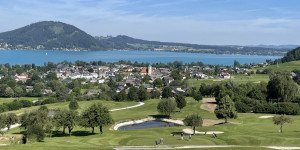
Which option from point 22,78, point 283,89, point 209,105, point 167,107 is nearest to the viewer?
point 167,107

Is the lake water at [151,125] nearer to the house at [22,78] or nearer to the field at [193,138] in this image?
the field at [193,138]

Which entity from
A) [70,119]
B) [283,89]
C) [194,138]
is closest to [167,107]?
[194,138]

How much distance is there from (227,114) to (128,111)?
1208 inches

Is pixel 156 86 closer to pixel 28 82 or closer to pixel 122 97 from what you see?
pixel 122 97

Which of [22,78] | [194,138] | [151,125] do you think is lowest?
[151,125]

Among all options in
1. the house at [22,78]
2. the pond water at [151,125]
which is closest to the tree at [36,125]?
the pond water at [151,125]

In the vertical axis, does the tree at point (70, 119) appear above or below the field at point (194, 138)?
above

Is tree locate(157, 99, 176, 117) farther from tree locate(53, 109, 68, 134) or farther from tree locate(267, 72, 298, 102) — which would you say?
tree locate(267, 72, 298, 102)

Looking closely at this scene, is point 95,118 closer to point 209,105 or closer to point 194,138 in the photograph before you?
point 194,138

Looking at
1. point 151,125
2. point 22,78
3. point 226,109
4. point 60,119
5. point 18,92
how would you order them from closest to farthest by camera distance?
point 60,119 → point 226,109 → point 151,125 → point 18,92 → point 22,78

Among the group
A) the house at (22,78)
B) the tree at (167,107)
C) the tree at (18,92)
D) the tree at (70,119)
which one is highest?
the tree at (70,119)

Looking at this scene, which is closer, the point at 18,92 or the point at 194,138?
the point at 194,138

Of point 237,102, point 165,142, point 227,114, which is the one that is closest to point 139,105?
point 237,102

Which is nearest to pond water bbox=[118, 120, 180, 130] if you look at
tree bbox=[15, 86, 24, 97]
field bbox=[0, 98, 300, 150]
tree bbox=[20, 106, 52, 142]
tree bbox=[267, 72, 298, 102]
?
field bbox=[0, 98, 300, 150]
